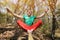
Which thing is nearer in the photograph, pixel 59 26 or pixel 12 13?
pixel 12 13

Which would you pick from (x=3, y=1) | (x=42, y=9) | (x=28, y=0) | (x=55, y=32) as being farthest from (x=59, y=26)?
(x=3, y=1)

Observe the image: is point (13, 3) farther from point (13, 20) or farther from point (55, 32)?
point (55, 32)

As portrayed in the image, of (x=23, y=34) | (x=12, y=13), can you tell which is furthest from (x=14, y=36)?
(x=12, y=13)

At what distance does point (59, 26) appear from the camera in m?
3.29

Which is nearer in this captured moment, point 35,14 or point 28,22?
point 28,22

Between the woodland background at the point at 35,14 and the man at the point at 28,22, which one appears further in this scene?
the woodland background at the point at 35,14

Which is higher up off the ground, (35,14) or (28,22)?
(35,14)

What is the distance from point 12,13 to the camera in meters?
3.09

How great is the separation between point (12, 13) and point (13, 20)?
169 mm

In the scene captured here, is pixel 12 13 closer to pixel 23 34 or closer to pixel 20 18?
pixel 20 18

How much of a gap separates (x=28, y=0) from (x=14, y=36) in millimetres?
513

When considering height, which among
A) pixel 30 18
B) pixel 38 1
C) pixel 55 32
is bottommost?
pixel 55 32

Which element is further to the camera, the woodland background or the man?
the woodland background

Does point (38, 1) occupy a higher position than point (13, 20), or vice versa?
point (38, 1)
